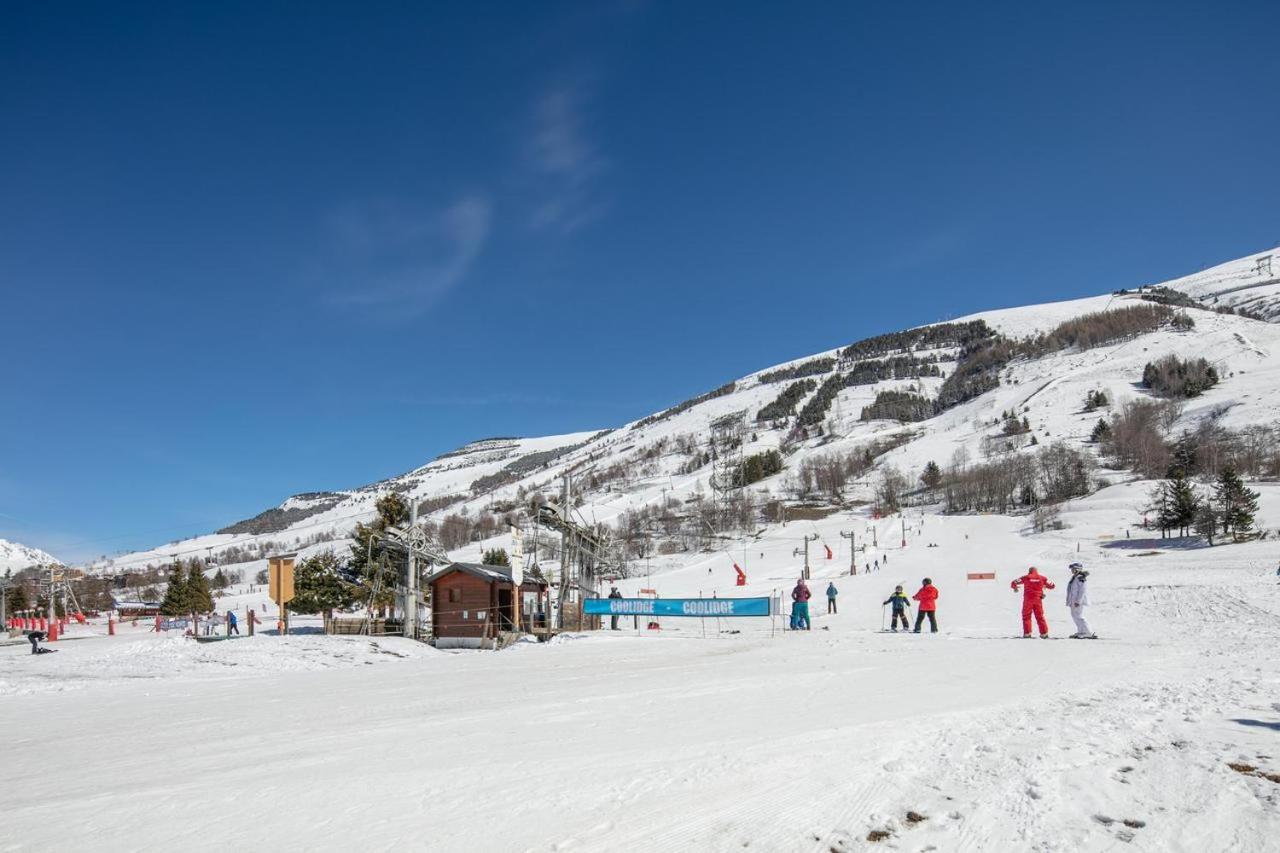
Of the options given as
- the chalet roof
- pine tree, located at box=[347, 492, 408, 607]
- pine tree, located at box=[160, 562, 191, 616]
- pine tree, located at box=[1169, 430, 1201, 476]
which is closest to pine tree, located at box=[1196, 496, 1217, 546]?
pine tree, located at box=[1169, 430, 1201, 476]

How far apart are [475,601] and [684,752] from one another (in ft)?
88.7

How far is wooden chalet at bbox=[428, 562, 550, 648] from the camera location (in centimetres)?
3075

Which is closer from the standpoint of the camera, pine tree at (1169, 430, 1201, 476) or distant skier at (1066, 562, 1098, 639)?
distant skier at (1066, 562, 1098, 639)

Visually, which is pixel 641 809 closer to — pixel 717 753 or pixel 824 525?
pixel 717 753

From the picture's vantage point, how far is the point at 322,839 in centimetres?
403

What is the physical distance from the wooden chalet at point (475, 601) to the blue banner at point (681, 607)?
3.50 meters

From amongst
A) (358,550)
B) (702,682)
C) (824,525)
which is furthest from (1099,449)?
(702,682)

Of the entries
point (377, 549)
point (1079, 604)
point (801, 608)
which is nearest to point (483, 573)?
point (377, 549)

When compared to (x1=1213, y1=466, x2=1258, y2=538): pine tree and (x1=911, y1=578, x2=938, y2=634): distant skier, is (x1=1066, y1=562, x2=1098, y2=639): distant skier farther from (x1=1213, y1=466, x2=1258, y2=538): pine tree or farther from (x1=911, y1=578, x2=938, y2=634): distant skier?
(x1=1213, y1=466, x2=1258, y2=538): pine tree

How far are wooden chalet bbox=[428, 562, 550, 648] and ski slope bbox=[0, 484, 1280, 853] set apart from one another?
17153 mm

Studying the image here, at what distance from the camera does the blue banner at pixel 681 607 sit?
24.9 meters

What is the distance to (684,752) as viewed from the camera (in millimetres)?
5738

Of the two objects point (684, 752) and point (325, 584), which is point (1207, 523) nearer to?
point (325, 584)

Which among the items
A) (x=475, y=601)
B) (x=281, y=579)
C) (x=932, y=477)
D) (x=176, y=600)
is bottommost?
(x=176, y=600)
